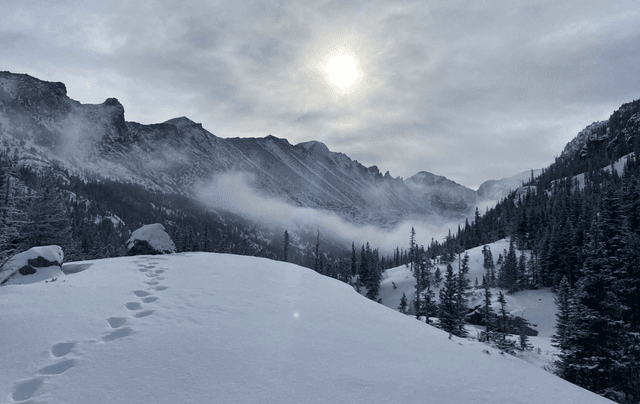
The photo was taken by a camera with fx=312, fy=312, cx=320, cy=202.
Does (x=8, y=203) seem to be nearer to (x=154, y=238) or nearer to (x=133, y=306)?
(x=154, y=238)

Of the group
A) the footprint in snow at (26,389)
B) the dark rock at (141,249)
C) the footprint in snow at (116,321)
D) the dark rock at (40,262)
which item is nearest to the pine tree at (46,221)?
the dark rock at (141,249)

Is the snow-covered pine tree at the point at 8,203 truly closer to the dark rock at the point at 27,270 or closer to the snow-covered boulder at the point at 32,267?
the snow-covered boulder at the point at 32,267

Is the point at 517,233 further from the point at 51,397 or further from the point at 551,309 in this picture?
the point at 51,397

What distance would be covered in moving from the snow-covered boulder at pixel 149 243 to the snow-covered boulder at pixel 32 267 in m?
12.2

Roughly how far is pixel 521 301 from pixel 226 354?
245ft

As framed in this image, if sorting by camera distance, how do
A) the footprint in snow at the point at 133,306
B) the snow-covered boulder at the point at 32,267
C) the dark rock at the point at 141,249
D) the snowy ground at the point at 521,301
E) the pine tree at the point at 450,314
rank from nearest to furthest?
the footprint in snow at the point at 133,306, the snow-covered boulder at the point at 32,267, the dark rock at the point at 141,249, the pine tree at the point at 450,314, the snowy ground at the point at 521,301

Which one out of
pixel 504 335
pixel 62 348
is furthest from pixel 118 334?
pixel 504 335

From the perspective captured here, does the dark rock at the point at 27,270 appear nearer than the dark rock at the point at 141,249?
Yes

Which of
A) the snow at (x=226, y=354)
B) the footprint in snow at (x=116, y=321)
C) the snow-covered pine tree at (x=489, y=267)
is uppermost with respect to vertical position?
the footprint in snow at (x=116, y=321)

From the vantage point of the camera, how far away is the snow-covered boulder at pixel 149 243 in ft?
81.4

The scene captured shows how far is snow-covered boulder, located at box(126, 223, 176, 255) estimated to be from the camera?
2480 centimetres

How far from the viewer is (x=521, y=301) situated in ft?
210

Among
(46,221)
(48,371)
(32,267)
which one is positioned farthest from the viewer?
(46,221)

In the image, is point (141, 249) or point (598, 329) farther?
point (141, 249)
